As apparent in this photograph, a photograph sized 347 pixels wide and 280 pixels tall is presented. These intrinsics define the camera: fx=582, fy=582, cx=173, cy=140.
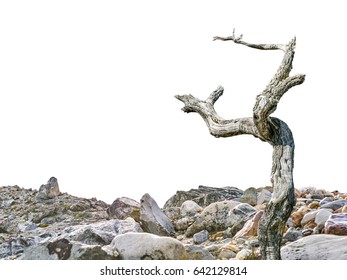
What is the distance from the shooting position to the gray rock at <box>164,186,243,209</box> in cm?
2938

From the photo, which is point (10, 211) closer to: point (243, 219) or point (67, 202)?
point (67, 202)

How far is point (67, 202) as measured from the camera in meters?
33.5

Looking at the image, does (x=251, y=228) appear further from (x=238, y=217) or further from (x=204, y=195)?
(x=204, y=195)

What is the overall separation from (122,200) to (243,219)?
8.30m

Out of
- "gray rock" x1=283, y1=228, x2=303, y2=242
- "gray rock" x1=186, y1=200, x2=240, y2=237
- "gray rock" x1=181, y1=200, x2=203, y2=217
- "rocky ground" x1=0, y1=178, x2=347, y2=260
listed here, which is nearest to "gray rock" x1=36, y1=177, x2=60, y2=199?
"rocky ground" x1=0, y1=178, x2=347, y2=260

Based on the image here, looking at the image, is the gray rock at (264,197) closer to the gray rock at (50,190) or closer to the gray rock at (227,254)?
the gray rock at (227,254)

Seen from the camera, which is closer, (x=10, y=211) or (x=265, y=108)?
(x=265, y=108)

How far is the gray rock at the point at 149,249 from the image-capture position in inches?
545

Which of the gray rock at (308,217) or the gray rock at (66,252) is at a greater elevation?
the gray rock at (308,217)

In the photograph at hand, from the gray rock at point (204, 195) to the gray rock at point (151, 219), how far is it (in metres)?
7.58

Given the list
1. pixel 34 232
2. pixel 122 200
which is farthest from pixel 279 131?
pixel 34 232

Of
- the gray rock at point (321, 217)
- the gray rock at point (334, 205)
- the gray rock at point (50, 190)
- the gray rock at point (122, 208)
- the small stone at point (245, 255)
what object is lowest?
the small stone at point (245, 255)

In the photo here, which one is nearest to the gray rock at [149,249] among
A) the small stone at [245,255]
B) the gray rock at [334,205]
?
the small stone at [245,255]

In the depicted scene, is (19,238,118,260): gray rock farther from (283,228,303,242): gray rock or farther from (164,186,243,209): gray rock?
(164,186,243,209): gray rock
